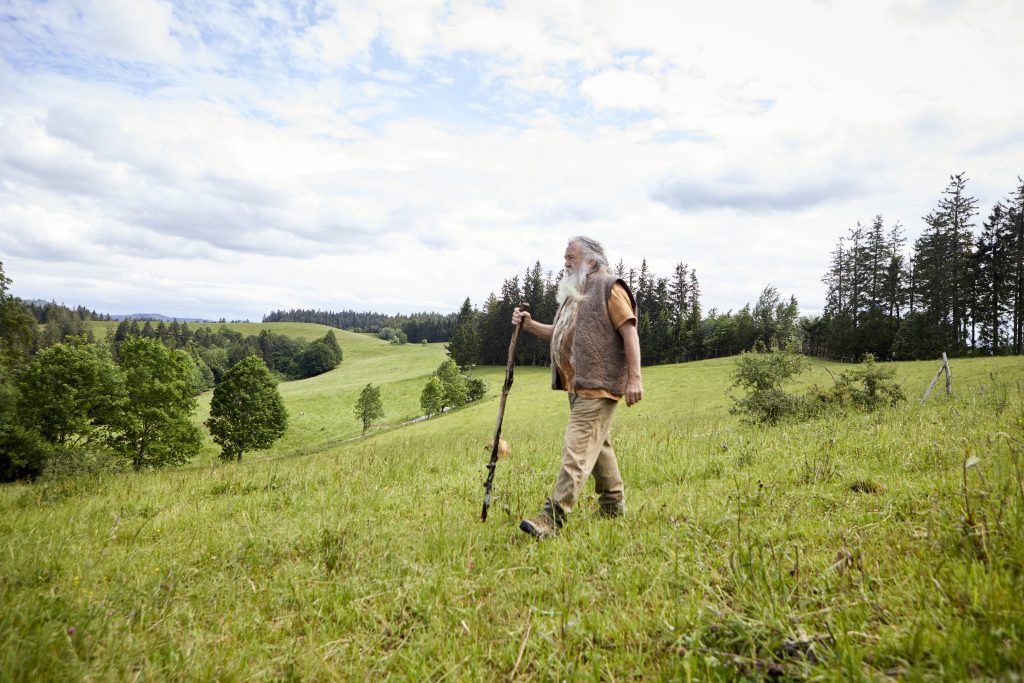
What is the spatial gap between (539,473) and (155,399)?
36.9m

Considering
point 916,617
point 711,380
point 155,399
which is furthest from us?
point 711,380

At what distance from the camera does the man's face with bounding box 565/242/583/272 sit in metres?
5.11

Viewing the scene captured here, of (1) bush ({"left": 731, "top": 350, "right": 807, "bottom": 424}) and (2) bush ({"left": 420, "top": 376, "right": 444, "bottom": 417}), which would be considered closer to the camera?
(1) bush ({"left": 731, "top": 350, "right": 807, "bottom": 424})

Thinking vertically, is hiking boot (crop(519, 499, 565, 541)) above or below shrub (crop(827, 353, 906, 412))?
below

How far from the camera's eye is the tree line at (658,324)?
7500cm

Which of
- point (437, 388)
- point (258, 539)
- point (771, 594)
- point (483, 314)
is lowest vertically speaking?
point (437, 388)

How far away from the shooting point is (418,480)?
7004 millimetres

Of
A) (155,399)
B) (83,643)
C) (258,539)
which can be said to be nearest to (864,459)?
(258,539)

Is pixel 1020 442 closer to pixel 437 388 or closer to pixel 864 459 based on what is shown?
pixel 864 459

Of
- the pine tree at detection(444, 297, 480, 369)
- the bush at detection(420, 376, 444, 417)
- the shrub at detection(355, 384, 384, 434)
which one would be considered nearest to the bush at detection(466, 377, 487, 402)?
the bush at detection(420, 376, 444, 417)

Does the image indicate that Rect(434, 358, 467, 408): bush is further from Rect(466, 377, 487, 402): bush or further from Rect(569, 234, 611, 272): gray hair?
Rect(569, 234, 611, 272): gray hair

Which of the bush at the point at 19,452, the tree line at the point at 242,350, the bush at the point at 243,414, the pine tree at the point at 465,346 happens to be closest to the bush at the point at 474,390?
the pine tree at the point at 465,346

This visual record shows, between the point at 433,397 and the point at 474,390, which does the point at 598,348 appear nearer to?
the point at 433,397

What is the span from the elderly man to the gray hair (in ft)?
0.06
